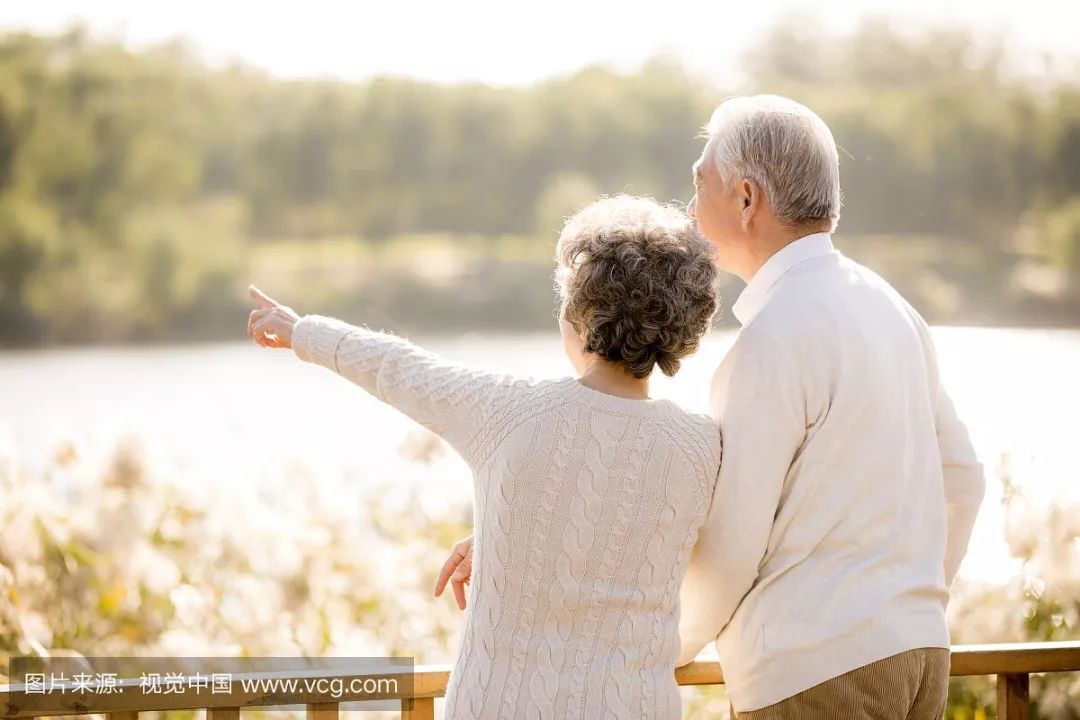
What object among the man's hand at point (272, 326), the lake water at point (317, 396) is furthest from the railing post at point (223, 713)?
the lake water at point (317, 396)

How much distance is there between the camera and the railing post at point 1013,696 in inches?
63.5

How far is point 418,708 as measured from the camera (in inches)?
56.0

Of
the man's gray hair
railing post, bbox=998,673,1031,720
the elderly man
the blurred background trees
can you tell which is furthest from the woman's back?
the blurred background trees

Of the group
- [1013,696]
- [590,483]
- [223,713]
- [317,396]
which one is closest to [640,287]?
[590,483]

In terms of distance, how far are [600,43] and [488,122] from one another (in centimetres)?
65

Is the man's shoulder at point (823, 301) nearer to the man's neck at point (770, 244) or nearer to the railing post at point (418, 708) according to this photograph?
the man's neck at point (770, 244)

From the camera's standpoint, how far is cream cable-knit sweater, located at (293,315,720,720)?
3.59 ft

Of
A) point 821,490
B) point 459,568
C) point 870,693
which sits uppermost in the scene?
point 821,490

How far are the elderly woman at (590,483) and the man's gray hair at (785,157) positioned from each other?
0.15 meters

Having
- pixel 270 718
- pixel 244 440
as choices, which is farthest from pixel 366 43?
pixel 270 718

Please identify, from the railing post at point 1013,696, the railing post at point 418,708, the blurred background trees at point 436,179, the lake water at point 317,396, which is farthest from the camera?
the blurred background trees at point 436,179

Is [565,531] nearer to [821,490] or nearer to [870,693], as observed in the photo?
[821,490]

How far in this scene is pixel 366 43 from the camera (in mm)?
3826

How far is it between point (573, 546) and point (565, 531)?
0.06 feet
